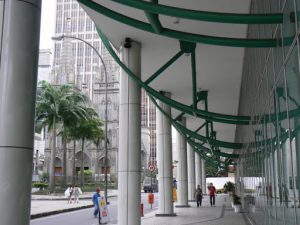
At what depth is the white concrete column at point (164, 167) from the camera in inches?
837

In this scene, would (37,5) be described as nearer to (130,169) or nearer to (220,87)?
(130,169)

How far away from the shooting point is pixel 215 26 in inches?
528

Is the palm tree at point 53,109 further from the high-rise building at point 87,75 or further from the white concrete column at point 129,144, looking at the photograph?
the white concrete column at point 129,144

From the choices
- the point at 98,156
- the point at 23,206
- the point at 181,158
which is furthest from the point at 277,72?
the point at 98,156

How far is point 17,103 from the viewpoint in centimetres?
605

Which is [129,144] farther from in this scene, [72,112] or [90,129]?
[90,129]

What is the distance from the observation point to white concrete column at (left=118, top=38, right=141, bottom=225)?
1381 cm

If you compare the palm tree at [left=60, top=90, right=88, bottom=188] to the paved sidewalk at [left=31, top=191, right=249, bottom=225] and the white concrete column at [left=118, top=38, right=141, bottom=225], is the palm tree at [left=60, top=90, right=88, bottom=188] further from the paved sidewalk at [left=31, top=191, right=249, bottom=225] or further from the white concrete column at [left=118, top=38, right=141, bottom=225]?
the white concrete column at [left=118, top=38, right=141, bottom=225]

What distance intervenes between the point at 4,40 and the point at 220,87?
1679 cm

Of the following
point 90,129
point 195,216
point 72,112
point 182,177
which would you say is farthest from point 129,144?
point 90,129

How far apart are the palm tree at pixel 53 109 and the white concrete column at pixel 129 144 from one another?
135 ft

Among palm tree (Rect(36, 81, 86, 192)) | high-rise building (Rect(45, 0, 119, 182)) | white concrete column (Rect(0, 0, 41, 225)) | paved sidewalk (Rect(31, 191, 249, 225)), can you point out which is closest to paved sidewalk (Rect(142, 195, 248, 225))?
paved sidewalk (Rect(31, 191, 249, 225))

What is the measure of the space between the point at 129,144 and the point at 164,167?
8214 mm

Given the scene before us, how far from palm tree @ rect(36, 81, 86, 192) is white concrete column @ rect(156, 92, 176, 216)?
33512 mm
